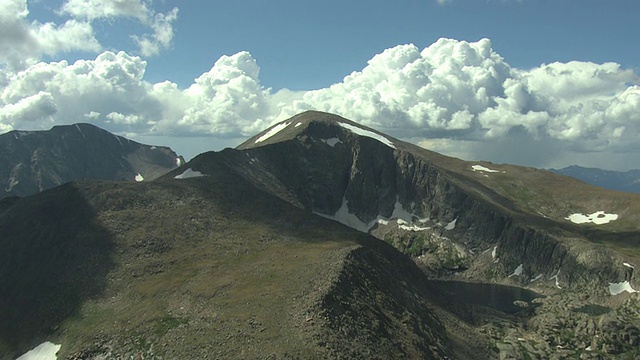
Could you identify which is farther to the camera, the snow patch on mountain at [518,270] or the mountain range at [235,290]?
the snow patch on mountain at [518,270]

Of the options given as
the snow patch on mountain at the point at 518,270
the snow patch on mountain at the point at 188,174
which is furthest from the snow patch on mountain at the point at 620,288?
the snow patch on mountain at the point at 188,174

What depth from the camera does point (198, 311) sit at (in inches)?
2832

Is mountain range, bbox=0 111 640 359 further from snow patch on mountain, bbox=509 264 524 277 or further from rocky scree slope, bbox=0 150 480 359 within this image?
snow patch on mountain, bbox=509 264 524 277

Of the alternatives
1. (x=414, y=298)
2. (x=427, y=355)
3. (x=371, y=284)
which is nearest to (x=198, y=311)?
(x=371, y=284)

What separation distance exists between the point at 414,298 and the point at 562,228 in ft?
398

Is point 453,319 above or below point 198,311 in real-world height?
below

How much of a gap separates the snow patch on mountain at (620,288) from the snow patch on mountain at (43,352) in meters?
154

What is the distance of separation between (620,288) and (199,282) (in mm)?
135078

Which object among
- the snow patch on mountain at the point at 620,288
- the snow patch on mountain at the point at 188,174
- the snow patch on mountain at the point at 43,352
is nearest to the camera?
the snow patch on mountain at the point at 43,352

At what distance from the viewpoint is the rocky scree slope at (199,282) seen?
214ft

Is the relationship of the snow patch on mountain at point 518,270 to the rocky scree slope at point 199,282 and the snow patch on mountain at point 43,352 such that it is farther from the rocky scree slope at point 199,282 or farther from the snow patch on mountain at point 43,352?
the snow patch on mountain at point 43,352

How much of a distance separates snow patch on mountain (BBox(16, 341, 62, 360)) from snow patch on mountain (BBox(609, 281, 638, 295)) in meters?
154

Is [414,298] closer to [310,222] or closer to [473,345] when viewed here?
[473,345]

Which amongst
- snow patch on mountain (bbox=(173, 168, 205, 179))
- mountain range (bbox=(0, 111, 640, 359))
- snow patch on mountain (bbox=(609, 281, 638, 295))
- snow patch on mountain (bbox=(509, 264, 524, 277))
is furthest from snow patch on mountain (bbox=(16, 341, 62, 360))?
snow patch on mountain (bbox=(509, 264, 524, 277))
